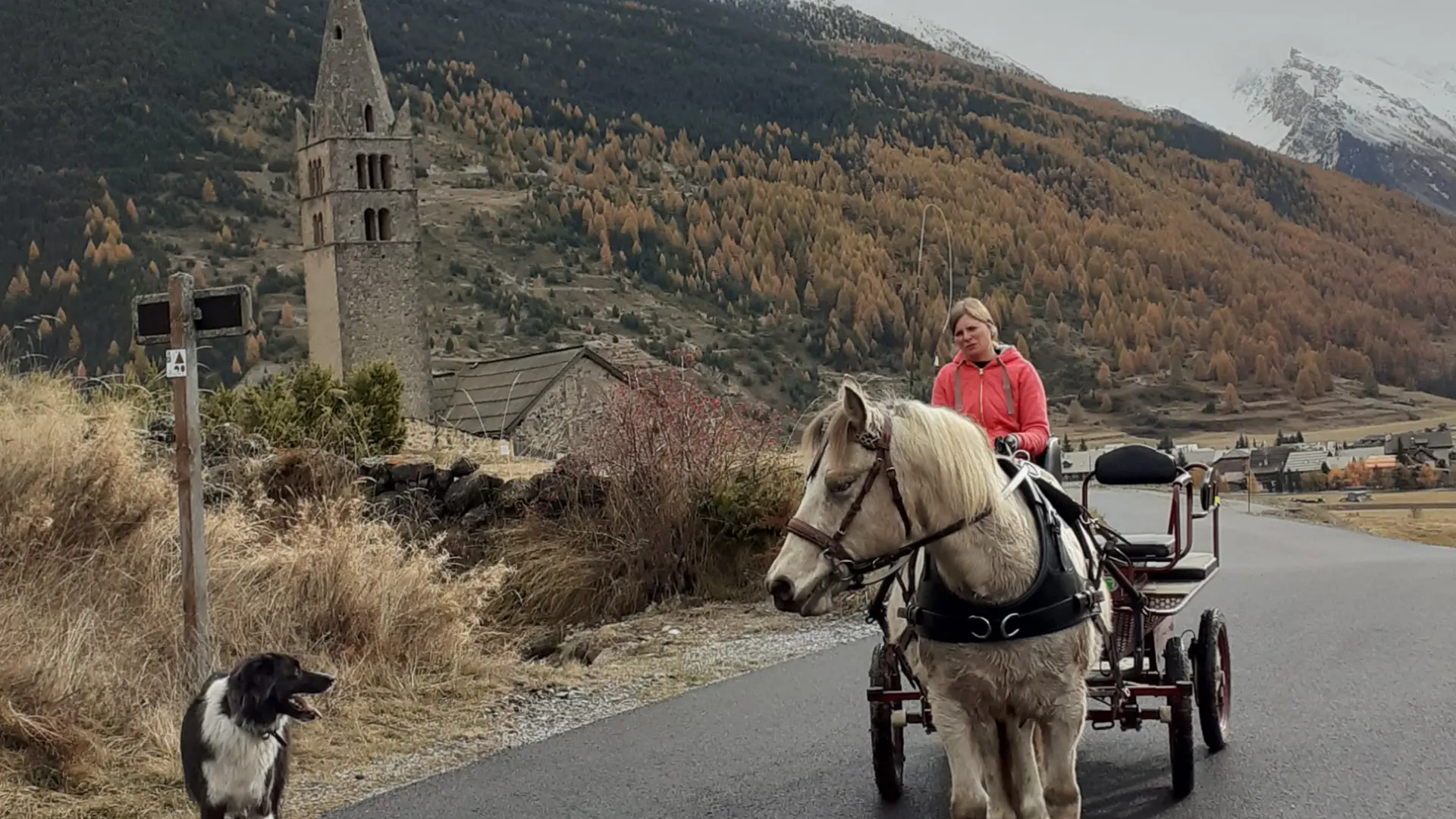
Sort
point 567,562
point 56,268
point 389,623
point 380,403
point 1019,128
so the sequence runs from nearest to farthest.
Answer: point 389,623, point 567,562, point 380,403, point 56,268, point 1019,128

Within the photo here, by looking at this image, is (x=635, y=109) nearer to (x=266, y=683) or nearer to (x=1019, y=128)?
(x=1019, y=128)

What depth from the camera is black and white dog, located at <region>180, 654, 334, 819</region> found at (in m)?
5.98

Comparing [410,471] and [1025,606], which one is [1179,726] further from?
[410,471]

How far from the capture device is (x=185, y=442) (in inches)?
324

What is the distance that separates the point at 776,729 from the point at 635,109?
455 feet

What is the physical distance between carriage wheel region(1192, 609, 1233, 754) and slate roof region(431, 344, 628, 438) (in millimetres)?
27951

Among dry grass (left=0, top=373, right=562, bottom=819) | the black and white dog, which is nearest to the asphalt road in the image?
the black and white dog

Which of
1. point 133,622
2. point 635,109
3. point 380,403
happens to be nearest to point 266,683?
point 133,622

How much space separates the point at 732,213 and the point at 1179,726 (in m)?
115

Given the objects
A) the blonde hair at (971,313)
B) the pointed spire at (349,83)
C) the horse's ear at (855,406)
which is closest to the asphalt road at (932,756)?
the blonde hair at (971,313)

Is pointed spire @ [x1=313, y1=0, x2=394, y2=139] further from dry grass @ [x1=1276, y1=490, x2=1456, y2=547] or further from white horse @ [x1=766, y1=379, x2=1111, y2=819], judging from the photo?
white horse @ [x1=766, y1=379, x2=1111, y2=819]

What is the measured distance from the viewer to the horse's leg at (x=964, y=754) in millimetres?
4945

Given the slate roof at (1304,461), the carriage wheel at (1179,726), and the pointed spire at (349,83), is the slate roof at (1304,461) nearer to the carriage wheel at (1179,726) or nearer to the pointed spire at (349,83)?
the pointed spire at (349,83)

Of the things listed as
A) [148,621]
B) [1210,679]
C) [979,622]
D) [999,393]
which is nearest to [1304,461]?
[1210,679]
